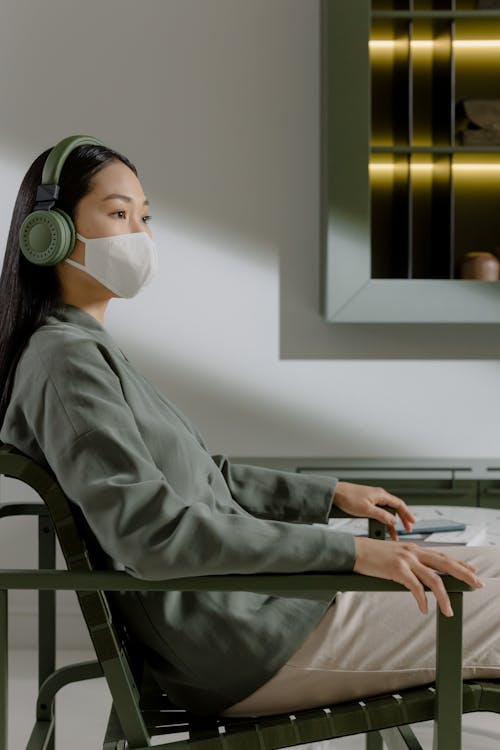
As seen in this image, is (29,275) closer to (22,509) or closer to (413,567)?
(22,509)

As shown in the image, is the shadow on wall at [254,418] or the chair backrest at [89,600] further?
the shadow on wall at [254,418]

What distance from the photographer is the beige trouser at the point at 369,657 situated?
143 cm

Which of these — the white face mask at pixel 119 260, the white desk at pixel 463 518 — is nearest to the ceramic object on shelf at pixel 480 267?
the white desk at pixel 463 518

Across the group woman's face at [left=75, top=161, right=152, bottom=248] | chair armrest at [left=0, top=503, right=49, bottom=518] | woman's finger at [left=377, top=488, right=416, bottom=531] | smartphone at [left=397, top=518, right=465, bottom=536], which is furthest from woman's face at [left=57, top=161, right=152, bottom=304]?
smartphone at [left=397, top=518, right=465, bottom=536]

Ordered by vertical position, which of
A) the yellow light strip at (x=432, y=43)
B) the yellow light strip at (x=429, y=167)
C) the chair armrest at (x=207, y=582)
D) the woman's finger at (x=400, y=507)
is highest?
the yellow light strip at (x=432, y=43)

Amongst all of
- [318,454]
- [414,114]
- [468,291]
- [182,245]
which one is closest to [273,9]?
[414,114]

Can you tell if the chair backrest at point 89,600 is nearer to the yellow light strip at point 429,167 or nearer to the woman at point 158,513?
the woman at point 158,513

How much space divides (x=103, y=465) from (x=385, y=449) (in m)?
2.22

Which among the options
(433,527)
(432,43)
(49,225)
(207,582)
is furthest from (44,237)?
(432,43)

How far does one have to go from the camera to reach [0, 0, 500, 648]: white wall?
132 inches

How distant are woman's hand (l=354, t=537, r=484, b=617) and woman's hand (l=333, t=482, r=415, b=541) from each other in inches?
19.0

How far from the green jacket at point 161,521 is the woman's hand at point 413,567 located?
0.02 metres

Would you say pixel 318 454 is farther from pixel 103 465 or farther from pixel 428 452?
pixel 103 465

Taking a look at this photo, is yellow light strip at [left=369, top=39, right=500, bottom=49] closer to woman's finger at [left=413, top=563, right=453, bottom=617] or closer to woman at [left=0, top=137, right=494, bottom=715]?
woman at [left=0, top=137, right=494, bottom=715]
